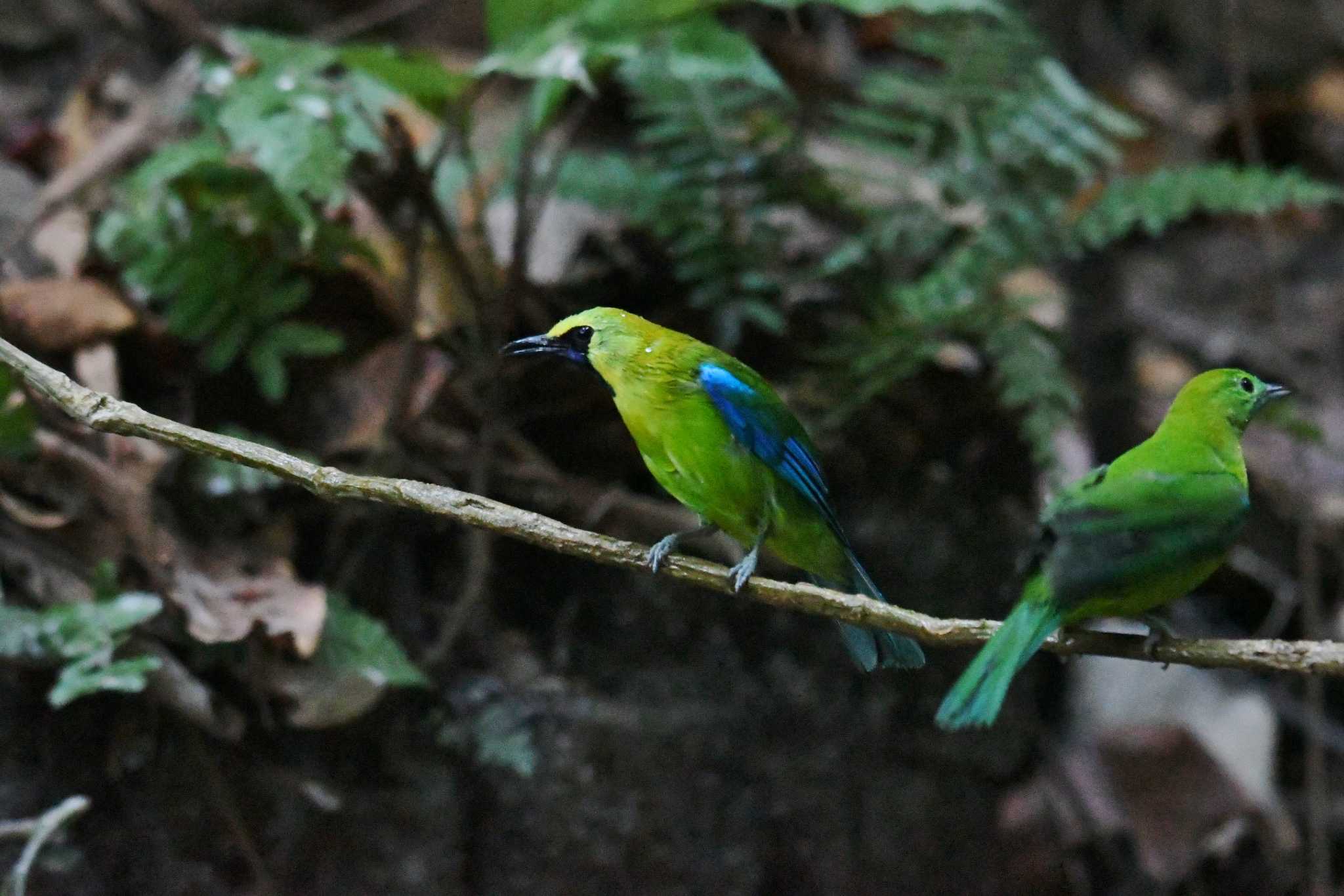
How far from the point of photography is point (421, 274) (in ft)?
12.1

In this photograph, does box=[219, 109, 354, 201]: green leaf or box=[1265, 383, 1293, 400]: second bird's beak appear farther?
box=[219, 109, 354, 201]: green leaf

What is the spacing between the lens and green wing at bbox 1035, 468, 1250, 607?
78.5 inches

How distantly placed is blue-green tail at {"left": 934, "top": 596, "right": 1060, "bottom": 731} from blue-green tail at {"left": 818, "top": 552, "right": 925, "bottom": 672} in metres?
0.26

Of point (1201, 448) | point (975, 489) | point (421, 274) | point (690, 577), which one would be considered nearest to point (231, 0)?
point (421, 274)

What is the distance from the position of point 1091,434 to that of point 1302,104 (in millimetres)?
2816

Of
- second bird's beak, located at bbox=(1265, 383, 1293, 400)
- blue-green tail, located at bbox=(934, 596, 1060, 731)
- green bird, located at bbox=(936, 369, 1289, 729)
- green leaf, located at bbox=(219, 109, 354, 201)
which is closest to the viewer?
blue-green tail, located at bbox=(934, 596, 1060, 731)

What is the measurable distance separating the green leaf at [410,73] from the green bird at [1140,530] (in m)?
1.99

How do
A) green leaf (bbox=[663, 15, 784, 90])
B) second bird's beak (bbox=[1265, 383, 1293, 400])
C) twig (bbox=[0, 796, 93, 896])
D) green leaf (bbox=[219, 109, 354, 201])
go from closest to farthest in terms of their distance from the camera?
second bird's beak (bbox=[1265, 383, 1293, 400]) < twig (bbox=[0, 796, 93, 896]) < green leaf (bbox=[219, 109, 354, 201]) < green leaf (bbox=[663, 15, 784, 90])

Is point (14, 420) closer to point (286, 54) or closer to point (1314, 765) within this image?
point (286, 54)

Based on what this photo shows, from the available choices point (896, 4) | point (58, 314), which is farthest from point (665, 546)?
point (58, 314)

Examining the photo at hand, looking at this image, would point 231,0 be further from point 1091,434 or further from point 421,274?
point 1091,434

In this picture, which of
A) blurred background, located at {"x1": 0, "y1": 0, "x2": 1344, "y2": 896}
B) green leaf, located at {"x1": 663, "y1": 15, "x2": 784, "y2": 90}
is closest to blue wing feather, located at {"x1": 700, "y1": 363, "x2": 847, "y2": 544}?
blurred background, located at {"x1": 0, "y1": 0, "x2": 1344, "y2": 896}

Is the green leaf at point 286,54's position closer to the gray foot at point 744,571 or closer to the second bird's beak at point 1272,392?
the gray foot at point 744,571

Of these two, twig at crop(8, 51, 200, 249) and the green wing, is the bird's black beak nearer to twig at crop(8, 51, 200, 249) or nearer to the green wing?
the green wing
